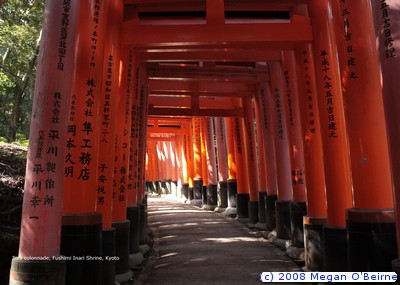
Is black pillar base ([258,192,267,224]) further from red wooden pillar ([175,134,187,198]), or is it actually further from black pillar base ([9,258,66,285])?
red wooden pillar ([175,134,187,198])

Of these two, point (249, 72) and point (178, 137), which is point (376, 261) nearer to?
point (249, 72)

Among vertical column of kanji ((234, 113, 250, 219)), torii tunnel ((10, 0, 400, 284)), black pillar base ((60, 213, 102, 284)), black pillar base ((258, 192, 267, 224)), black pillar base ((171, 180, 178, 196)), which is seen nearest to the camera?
torii tunnel ((10, 0, 400, 284))

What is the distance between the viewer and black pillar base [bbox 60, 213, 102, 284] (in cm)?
395

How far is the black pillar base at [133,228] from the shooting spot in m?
6.60

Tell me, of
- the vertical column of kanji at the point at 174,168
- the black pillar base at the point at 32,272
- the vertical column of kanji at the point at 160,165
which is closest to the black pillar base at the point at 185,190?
the vertical column of kanji at the point at 174,168

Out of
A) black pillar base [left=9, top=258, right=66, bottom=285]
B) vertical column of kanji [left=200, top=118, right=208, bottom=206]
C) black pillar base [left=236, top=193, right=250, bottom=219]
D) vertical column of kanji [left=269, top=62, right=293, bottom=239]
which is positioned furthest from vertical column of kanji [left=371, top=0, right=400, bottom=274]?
vertical column of kanji [left=200, top=118, right=208, bottom=206]

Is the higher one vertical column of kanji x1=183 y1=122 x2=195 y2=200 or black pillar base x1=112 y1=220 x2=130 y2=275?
vertical column of kanji x1=183 y1=122 x2=195 y2=200

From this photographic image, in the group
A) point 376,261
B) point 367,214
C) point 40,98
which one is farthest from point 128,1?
point 376,261

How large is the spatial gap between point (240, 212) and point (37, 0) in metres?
9.10

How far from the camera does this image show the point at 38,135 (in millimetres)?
3213

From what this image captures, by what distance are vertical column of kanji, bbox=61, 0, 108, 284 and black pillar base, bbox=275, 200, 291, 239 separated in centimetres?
473

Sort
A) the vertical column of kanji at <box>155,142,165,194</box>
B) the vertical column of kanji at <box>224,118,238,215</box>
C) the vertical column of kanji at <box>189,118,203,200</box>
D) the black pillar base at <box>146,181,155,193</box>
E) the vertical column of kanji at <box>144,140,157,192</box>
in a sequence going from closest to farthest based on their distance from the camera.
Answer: the vertical column of kanji at <box>224,118,238,215</box>
the vertical column of kanji at <box>189,118,203,200</box>
the vertical column of kanji at <box>155,142,165,194</box>
the vertical column of kanji at <box>144,140,157,192</box>
the black pillar base at <box>146,181,155,193</box>

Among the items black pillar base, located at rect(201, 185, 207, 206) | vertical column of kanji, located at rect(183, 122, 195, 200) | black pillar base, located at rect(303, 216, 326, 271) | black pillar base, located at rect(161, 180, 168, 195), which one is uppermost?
vertical column of kanji, located at rect(183, 122, 195, 200)

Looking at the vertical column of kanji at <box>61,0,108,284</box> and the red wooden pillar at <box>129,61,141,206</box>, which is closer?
the vertical column of kanji at <box>61,0,108,284</box>
